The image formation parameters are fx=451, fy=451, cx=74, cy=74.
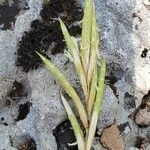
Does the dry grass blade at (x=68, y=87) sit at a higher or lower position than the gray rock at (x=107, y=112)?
higher

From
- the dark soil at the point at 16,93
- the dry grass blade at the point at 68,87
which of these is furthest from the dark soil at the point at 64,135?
the dark soil at the point at 16,93

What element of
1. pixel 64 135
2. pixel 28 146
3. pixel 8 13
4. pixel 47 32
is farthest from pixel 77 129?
pixel 8 13

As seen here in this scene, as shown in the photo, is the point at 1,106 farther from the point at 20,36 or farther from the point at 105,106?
the point at 105,106

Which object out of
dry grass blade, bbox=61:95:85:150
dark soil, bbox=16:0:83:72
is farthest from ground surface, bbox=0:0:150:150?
dry grass blade, bbox=61:95:85:150

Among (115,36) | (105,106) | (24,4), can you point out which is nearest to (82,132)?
(105,106)

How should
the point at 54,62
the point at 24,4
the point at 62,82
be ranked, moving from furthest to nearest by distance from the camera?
the point at 24,4 < the point at 54,62 < the point at 62,82

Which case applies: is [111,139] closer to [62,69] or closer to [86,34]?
[62,69]

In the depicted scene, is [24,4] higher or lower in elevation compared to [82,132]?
higher

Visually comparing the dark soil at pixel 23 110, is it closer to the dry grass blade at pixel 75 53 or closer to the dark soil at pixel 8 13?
the dry grass blade at pixel 75 53
